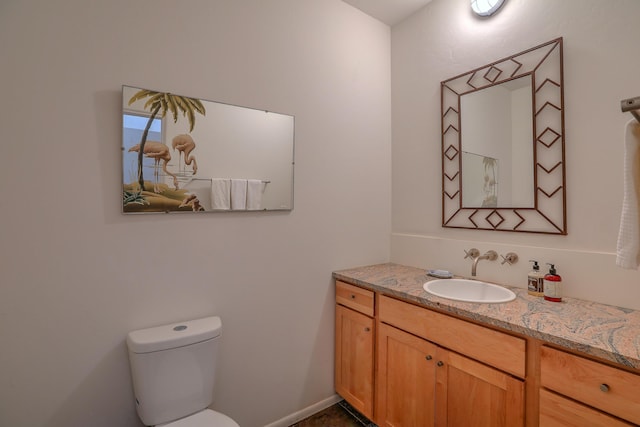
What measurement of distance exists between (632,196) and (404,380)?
1252 millimetres

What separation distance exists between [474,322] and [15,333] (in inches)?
73.5

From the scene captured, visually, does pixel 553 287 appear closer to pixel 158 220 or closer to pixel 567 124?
→ pixel 567 124

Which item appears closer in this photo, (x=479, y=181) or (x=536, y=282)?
(x=536, y=282)

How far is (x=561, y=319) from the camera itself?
3.82ft

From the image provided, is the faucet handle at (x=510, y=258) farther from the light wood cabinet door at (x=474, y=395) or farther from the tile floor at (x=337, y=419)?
the tile floor at (x=337, y=419)

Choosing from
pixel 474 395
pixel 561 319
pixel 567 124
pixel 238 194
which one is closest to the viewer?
pixel 561 319

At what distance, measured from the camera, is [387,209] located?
7.71ft

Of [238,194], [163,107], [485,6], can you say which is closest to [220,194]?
[238,194]

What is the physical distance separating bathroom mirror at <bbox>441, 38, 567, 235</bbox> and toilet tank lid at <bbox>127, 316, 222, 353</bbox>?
159 centimetres

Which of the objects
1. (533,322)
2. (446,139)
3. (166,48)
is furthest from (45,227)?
(446,139)

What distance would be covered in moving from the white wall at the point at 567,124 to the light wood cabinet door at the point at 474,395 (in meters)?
0.63

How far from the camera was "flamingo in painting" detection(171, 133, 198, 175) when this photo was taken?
1.45 m

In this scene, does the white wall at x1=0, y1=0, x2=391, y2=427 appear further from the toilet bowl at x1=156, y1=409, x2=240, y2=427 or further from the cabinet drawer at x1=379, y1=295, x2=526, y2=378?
the cabinet drawer at x1=379, y1=295, x2=526, y2=378

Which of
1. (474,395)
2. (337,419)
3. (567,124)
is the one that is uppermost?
(567,124)
